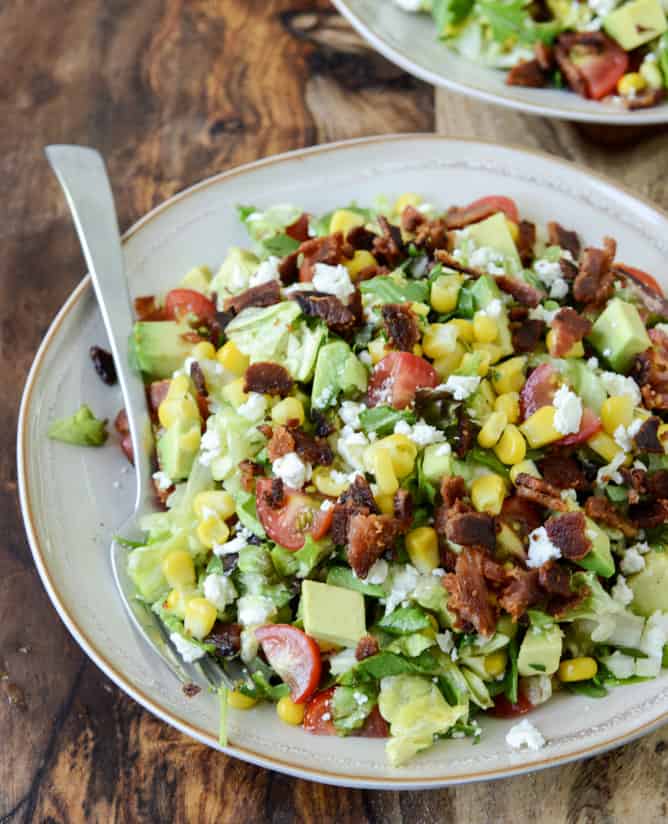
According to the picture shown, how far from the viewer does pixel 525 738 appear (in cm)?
279

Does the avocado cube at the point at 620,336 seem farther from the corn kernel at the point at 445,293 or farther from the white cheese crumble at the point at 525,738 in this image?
the white cheese crumble at the point at 525,738

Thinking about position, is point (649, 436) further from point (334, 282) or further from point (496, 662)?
point (334, 282)

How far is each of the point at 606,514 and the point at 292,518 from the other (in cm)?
96

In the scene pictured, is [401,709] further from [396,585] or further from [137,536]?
[137,536]

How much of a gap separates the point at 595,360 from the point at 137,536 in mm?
1653

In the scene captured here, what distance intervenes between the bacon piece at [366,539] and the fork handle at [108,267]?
85 cm

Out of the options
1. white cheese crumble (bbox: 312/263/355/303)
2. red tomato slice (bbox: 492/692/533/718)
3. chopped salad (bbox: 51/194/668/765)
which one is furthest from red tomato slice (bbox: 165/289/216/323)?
red tomato slice (bbox: 492/692/533/718)

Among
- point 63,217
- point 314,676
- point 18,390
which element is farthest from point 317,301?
point 63,217

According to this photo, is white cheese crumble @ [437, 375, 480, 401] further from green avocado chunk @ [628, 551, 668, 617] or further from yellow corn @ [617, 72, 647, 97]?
yellow corn @ [617, 72, 647, 97]

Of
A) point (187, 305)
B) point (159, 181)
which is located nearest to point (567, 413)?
point (187, 305)

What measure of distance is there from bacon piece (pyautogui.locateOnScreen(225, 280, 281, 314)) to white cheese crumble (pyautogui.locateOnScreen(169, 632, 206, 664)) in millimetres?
1163

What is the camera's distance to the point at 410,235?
3.72m

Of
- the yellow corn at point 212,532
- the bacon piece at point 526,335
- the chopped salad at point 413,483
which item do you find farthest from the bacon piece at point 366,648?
the bacon piece at point 526,335

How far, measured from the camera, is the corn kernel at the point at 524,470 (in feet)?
10.1
